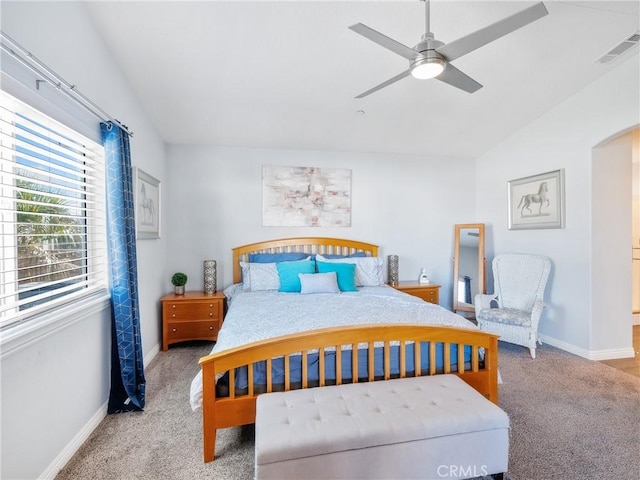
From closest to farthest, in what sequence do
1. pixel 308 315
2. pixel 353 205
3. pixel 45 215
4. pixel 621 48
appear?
pixel 45 215, pixel 308 315, pixel 621 48, pixel 353 205

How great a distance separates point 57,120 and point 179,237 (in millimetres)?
2311

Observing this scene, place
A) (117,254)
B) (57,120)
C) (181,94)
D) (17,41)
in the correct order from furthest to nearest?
(181,94) < (117,254) < (57,120) < (17,41)

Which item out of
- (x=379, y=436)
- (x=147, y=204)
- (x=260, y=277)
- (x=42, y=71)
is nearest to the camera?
(x=379, y=436)

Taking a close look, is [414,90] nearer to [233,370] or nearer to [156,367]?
[233,370]

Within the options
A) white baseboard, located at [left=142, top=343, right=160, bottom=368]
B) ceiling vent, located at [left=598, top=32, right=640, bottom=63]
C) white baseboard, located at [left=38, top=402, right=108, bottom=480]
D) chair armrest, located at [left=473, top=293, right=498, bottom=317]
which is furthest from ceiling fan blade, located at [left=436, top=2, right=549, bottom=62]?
white baseboard, located at [left=142, top=343, right=160, bottom=368]

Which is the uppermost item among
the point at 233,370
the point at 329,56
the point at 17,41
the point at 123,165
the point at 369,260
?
the point at 329,56

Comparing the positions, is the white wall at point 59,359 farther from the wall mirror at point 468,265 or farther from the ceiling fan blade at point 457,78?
the wall mirror at point 468,265

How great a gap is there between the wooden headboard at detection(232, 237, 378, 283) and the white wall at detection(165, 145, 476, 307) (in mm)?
115

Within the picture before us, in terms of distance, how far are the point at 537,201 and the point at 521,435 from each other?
2832 mm

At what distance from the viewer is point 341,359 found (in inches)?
73.0

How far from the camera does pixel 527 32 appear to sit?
2.39 m

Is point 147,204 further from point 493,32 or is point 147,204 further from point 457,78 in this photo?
point 493,32

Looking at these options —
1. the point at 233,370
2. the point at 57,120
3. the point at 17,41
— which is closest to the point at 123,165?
the point at 57,120

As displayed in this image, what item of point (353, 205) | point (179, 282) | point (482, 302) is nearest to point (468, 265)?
point (482, 302)
